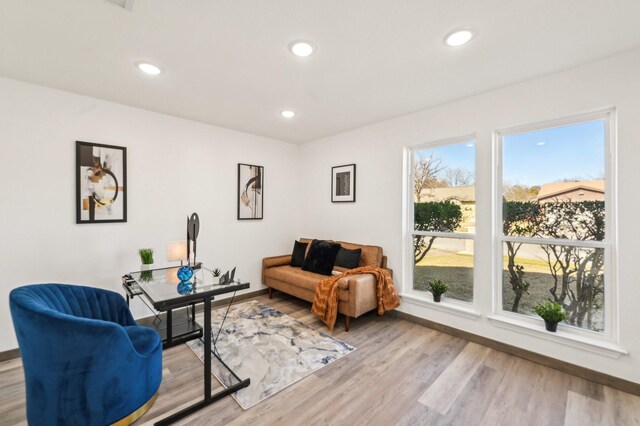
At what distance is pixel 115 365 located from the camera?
5.15ft

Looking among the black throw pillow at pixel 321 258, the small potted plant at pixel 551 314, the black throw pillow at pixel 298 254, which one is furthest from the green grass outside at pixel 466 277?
the black throw pillow at pixel 298 254

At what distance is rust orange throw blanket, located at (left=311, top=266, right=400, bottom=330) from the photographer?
311 cm

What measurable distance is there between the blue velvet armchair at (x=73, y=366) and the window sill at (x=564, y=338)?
3.06 metres

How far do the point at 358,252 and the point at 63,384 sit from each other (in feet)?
9.74

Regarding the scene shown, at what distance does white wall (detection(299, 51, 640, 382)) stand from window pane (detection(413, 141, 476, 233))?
7.6 inches

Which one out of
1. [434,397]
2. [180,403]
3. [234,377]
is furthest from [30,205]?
[434,397]

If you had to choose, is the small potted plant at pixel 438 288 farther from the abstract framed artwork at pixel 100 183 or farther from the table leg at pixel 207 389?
the abstract framed artwork at pixel 100 183

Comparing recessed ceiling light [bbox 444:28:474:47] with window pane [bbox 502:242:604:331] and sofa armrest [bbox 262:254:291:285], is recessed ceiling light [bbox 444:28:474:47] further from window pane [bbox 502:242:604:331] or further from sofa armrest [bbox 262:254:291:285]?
sofa armrest [bbox 262:254:291:285]

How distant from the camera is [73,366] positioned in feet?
4.82

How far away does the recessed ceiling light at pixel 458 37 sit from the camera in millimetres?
1843

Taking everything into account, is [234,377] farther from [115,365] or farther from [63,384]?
[63,384]

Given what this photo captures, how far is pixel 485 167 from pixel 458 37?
1.39 meters

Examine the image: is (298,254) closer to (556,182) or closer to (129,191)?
(129,191)

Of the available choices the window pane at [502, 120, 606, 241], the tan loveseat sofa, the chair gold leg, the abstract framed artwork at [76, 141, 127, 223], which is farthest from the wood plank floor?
the abstract framed artwork at [76, 141, 127, 223]
